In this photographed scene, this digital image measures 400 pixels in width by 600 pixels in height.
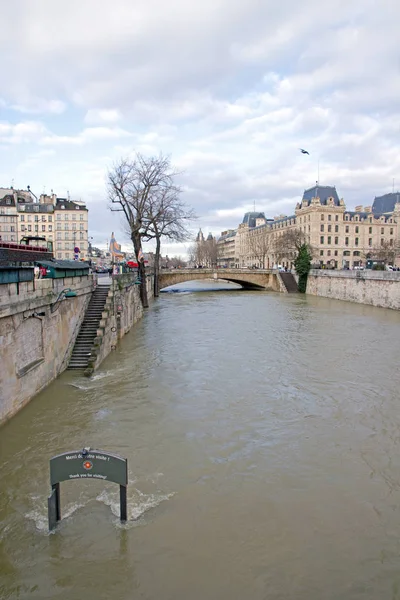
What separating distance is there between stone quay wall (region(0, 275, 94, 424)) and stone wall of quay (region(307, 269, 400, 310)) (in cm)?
3477

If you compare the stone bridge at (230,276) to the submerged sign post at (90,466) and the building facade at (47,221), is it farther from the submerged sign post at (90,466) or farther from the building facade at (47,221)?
the submerged sign post at (90,466)

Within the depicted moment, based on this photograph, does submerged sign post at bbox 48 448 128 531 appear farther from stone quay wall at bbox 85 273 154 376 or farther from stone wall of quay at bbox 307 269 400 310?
stone wall of quay at bbox 307 269 400 310

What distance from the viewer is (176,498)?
903 cm

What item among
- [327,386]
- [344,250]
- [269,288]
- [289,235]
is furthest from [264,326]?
[344,250]

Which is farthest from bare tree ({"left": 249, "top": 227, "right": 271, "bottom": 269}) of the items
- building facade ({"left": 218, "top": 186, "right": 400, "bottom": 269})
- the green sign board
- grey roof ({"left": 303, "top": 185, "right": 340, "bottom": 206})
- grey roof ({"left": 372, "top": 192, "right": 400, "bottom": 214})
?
the green sign board

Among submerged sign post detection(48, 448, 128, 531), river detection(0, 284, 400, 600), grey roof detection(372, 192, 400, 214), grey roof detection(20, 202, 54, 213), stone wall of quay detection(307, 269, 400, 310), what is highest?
grey roof detection(372, 192, 400, 214)

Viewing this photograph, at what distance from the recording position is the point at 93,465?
7.20m

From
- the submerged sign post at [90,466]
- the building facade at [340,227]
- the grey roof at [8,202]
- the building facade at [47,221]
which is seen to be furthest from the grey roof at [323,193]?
the submerged sign post at [90,466]

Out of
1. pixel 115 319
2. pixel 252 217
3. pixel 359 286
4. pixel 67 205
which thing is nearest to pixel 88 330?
pixel 115 319

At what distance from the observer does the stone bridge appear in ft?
208

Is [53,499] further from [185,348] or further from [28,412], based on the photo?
[185,348]

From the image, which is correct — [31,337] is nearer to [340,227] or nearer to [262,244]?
[340,227]

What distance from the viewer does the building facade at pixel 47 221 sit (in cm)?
8175

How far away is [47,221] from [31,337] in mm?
75834
